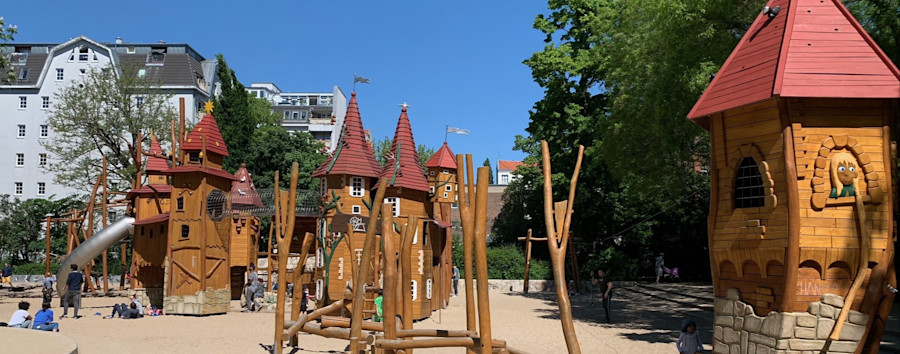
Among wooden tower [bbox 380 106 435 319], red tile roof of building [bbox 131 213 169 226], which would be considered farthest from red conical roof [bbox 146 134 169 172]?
wooden tower [bbox 380 106 435 319]

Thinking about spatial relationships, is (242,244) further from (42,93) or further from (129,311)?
(42,93)

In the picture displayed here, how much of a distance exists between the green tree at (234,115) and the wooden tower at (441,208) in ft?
88.3

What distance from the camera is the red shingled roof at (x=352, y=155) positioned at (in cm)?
2628

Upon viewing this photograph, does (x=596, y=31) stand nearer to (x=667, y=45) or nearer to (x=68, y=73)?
(x=667, y=45)

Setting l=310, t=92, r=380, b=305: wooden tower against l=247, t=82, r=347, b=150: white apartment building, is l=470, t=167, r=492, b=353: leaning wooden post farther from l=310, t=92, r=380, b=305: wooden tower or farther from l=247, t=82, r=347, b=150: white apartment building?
l=247, t=82, r=347, b=150: white apartment building

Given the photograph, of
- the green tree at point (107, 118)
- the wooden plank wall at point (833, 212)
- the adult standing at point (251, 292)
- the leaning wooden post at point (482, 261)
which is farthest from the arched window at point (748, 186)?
the green tree at point (107, 118)

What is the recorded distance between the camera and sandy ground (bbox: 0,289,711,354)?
18.1 m

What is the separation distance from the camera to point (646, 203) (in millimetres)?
41625

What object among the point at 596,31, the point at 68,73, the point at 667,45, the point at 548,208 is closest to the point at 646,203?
the point at 596,31

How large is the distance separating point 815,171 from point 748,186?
4.33 feet

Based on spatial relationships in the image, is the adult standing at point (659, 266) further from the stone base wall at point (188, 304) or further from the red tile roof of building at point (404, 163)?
the stone base wall at point (188, 304)

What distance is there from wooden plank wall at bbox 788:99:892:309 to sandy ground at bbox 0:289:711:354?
247 inches

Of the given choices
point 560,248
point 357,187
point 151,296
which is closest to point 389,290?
point 560,248

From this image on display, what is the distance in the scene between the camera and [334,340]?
2002cm
